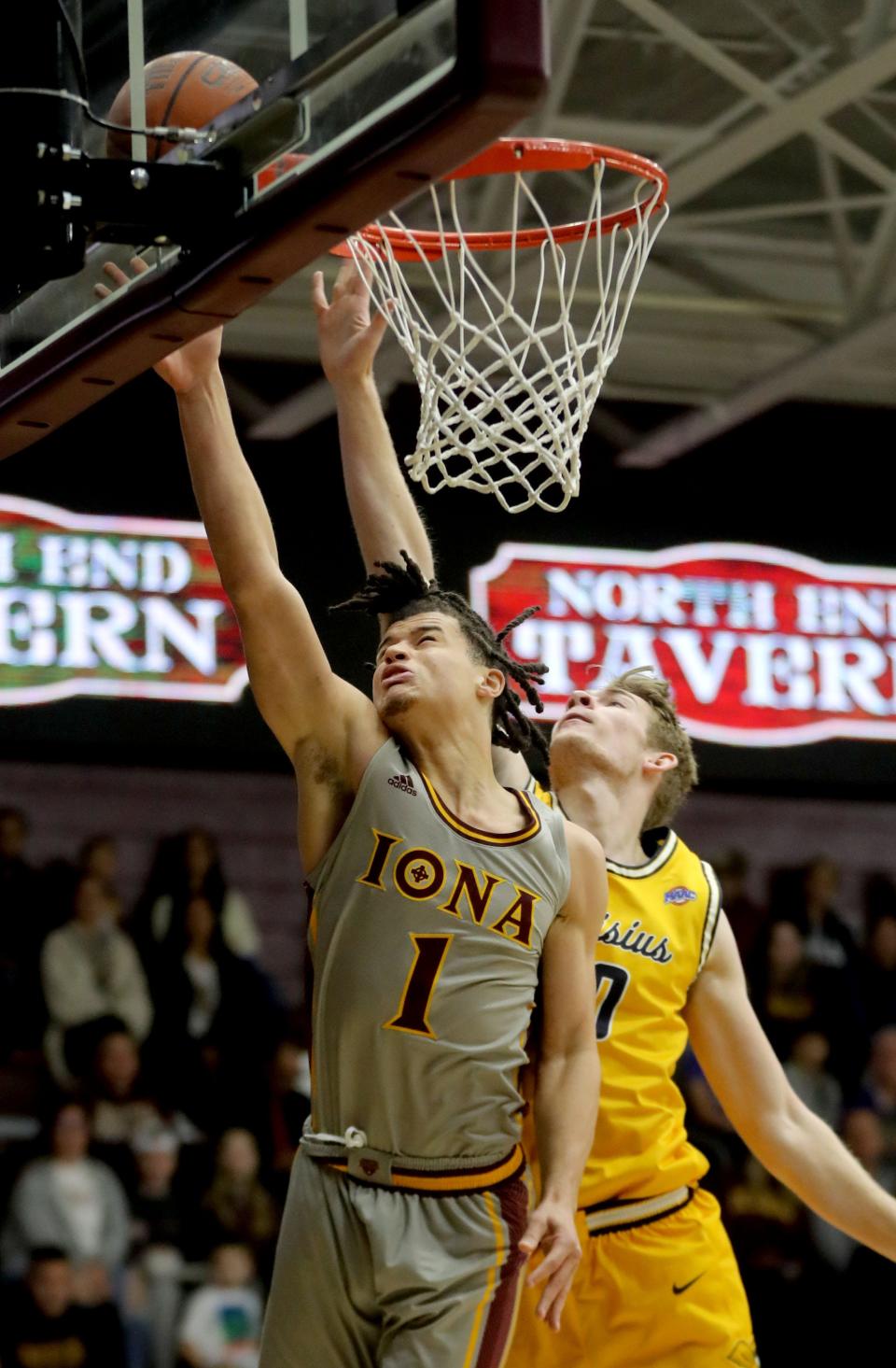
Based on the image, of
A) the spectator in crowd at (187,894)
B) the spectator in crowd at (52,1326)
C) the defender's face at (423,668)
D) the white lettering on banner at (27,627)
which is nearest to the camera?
the defender's face at (423,668)

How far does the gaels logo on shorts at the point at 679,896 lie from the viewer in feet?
16.2

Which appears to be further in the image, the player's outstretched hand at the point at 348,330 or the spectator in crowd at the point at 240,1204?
the spectator in crowd at the point at 240,1204

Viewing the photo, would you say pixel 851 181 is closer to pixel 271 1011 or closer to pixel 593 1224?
pixel 271 1011

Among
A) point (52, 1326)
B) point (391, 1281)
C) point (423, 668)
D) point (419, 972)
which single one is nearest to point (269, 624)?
point (423, 668)

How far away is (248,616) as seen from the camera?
3.95 metres

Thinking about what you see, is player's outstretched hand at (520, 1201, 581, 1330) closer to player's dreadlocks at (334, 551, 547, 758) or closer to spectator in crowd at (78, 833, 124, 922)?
player's dreadlocks at (334, 551, 547, 758)

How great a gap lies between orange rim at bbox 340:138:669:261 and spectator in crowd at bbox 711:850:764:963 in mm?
6758

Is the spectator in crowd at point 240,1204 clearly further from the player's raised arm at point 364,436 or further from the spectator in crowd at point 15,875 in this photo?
the player's raised arm at point 364,436

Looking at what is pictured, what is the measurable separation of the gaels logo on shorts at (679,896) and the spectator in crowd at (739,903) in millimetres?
6863

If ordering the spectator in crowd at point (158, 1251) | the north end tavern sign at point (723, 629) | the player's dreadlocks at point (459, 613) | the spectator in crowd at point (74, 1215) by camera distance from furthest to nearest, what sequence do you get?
the north end tavern sign at point (723, 629) < the spectator in crowd at point (158, 1251) < the spectator in crowd at point (74, 1215) < the player's dreadlocks at point (459, 613)

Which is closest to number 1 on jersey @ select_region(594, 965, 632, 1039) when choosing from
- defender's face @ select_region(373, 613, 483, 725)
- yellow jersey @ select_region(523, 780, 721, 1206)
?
yellow jersey @ select_region(523, 780, 721, 1206)

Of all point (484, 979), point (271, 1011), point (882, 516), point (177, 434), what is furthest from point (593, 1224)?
point (882, 516)

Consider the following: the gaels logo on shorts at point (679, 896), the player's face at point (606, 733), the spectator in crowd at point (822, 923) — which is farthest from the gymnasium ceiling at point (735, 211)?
the gaels logo on shorts at point (679, 896)

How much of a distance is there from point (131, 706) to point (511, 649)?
1995 mm
